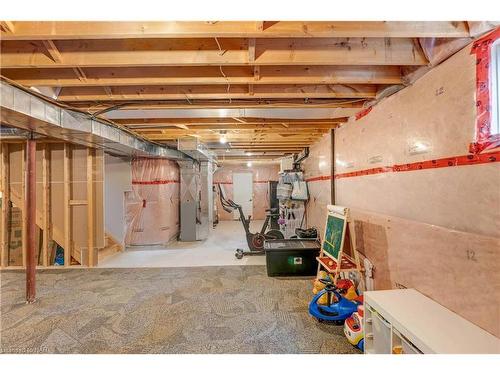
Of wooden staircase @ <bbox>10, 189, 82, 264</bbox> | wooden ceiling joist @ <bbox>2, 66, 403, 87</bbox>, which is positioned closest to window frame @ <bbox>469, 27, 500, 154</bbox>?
wooden ceiling joist @ <bbox>2, 66, 403, 87</bbox>

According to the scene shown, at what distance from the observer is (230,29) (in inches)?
52.4

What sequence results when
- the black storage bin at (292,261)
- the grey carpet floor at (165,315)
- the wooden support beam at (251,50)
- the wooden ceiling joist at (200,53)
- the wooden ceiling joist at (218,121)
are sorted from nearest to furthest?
the wooden support beam at (251,50), the wooden ceiling joist at (200,53), the grey carpet floor at (165,315), the wooden ceiling joist at (218,121), the black storage bin at (292,261)

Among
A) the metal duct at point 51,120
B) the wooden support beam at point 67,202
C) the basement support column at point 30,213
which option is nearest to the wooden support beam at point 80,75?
the metal duct at point 51,120

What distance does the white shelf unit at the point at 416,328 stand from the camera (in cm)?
111

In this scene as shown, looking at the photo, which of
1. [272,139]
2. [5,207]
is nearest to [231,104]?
[272,139]

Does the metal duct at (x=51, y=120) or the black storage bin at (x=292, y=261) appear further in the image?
the black storage bin at (x=292, y=261)

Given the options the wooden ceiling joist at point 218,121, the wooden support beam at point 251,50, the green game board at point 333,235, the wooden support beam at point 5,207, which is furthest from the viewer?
the wooden support beam at point 5,207

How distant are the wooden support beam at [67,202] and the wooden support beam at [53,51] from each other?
2746 millimetres

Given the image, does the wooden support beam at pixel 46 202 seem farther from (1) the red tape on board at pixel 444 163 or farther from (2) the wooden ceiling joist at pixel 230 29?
(1) the red tape on board at pixel 444 163

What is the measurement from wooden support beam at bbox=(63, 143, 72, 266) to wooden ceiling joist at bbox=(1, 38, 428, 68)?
2571 millimetres

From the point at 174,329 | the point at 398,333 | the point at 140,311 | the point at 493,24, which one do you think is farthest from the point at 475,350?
the point at 140,311

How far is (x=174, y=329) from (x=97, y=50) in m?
2.30
